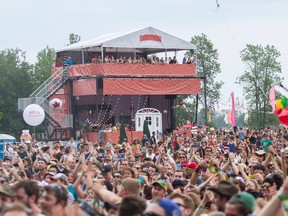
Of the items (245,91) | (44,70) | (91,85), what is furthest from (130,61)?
(44,70)

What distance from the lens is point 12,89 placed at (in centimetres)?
8662

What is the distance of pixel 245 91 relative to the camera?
78.2 meters

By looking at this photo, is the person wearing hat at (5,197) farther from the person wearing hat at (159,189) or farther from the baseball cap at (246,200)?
the baseball cap at (246,200)

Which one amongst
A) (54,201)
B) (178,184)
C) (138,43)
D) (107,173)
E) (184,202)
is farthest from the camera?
(138,43)

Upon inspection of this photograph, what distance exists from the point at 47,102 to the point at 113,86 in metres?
4.22

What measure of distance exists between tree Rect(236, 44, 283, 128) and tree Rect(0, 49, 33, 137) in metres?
17.6

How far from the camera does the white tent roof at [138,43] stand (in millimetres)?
59344

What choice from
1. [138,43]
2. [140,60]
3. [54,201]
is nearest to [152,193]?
[54,201]

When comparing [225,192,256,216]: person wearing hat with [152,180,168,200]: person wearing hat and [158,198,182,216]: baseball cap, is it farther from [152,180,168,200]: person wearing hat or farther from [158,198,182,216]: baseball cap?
[152,180,168,200]: person wearing hat

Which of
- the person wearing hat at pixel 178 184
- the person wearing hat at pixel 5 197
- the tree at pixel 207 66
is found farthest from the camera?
the tree at pixel 207 66

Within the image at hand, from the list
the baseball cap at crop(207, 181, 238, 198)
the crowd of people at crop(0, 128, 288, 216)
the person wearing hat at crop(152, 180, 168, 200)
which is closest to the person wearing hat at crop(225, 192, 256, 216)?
the crowd of people at crop(0, 128, 288, 216)

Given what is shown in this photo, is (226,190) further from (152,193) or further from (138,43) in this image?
(138,43)

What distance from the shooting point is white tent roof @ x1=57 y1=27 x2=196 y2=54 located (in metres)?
59.3

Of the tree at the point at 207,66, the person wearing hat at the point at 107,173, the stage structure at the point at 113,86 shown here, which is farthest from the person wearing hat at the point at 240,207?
the tree at the point at 207,66
